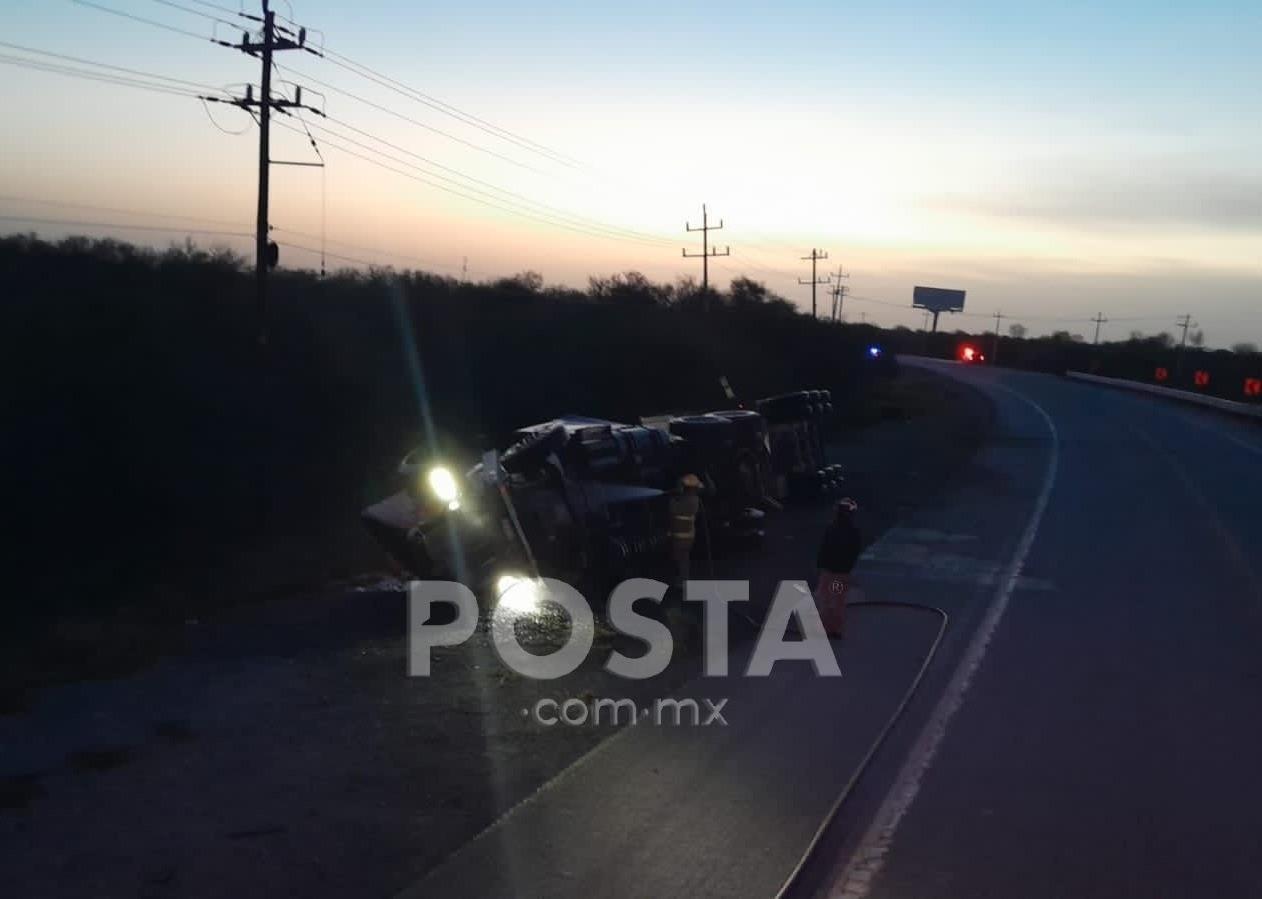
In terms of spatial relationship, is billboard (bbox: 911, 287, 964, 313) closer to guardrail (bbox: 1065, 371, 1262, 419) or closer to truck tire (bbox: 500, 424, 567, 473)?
guardrail (bbox: 1065, 371, 1262, 419)

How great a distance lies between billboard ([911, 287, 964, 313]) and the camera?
463 feet

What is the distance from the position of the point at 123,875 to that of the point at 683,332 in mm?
47391

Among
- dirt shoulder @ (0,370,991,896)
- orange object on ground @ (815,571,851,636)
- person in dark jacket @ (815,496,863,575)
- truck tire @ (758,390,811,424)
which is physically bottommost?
dirt shoulder @ (0,370,991,896)

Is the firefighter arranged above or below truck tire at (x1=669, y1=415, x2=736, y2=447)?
below

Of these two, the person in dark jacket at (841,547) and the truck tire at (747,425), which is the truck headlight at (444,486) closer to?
the person in dark jacket at (841,547)

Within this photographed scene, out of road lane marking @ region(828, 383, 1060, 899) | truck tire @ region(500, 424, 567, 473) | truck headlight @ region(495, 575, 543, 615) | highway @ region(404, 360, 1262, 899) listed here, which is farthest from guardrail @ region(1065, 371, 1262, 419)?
truck headlight @ region(495, 575, 543, 615)

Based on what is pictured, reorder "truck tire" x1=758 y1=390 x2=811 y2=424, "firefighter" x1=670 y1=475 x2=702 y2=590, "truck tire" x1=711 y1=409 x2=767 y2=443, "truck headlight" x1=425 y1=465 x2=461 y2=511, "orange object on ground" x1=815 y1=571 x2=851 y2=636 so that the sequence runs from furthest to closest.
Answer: "truck tire" x1=758 y1=390 x2=811 y2=424 → "truck tire" x1=711 y1=409 x2=767 y2=443 → "firefighter" x1=670 y1=475 x2=702 y2=590 → "truck headlight" x1=425 y1=465 x2=461 y2=511 → "orange object on ground" x1=815 y1=571 x2=851 y2=636

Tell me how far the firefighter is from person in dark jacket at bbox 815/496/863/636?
237 centimetres

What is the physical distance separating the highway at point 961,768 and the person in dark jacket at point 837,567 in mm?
276

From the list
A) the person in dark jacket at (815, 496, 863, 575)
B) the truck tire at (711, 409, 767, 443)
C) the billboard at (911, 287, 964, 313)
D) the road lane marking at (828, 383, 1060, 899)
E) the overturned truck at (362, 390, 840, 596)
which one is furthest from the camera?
the billboard at (911, 287, 964, 313)

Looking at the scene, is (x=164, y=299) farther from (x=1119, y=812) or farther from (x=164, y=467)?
(x=1119, y=812)

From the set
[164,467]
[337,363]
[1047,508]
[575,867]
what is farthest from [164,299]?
[575,867]

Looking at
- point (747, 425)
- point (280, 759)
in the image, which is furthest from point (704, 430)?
point (280, 759)

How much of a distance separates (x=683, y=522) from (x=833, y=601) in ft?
8.97
